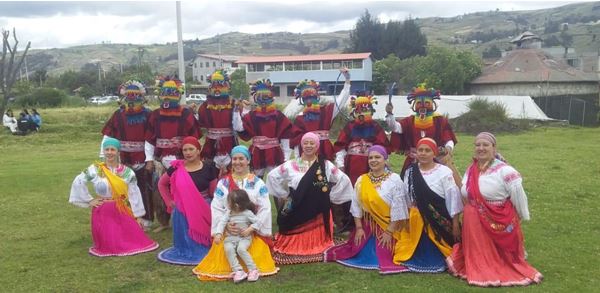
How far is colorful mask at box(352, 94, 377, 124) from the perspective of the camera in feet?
21.3

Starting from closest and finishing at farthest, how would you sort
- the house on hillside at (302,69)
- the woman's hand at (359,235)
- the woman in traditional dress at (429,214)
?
the woman in traditional dress at (429,214) < the woman's hand at (359,235) < the house on hillside at (302,69)

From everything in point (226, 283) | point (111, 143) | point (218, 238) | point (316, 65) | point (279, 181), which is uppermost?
point (316, 65)

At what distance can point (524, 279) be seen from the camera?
4992 millimetres

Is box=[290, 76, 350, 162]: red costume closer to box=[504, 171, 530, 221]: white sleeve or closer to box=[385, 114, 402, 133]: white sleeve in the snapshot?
box=[385, 114, 402, 133]: white sleeve

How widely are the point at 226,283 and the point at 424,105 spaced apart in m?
3.06

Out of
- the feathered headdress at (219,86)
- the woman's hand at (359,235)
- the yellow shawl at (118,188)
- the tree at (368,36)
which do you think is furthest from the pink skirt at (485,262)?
the tree at (368,36)

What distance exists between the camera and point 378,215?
552 centimetres

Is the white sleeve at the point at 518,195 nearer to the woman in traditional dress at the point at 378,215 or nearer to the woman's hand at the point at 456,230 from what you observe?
the woman's hand at the point at 456,230

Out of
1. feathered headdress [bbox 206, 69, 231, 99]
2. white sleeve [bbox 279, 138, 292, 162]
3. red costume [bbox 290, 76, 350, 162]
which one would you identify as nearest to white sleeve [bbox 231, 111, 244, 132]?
feathered headdress [bbox 206, 69, 231, 99]

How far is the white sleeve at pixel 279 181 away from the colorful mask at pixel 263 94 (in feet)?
3.35

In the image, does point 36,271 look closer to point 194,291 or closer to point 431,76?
point 194,291

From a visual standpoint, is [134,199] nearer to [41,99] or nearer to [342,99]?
[342,99]

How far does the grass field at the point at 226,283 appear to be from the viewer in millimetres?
5160

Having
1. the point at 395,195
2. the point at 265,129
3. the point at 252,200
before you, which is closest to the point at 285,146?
the point at 265,129
